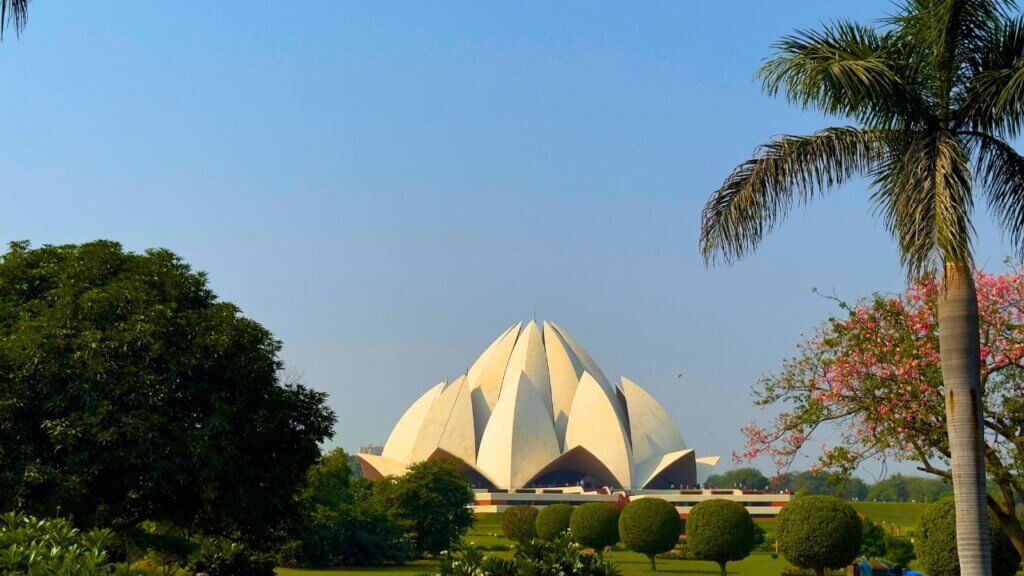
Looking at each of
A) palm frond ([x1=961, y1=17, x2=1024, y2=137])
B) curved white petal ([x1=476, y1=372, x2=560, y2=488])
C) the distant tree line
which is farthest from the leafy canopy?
the distant tree line

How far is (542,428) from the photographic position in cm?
6319

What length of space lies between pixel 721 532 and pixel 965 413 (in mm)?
16731

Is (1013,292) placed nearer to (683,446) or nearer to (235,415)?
(235,415)

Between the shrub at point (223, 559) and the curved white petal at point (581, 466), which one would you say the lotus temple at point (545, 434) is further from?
the shrub at point (223, 559)

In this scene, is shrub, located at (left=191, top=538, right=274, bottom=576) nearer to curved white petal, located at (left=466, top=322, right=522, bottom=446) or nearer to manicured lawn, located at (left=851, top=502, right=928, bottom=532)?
manicured lawn, located at (left=851, top=502, right=928, bottom=532)

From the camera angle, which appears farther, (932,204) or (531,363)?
(531,363)

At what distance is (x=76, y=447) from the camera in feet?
47.4

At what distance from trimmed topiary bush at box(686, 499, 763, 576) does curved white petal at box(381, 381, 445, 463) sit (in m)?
42.2

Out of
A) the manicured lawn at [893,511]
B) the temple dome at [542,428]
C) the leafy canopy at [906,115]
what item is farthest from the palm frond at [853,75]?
the temple dome at [542,428]

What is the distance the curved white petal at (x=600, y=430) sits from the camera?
63156 millimetres

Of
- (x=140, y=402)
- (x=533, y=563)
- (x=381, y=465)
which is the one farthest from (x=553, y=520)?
(x=381, y=465)

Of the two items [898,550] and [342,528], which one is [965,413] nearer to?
[342,528]

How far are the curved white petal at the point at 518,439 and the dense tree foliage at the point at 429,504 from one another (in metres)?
28.0

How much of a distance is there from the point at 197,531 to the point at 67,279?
4.21 metres
